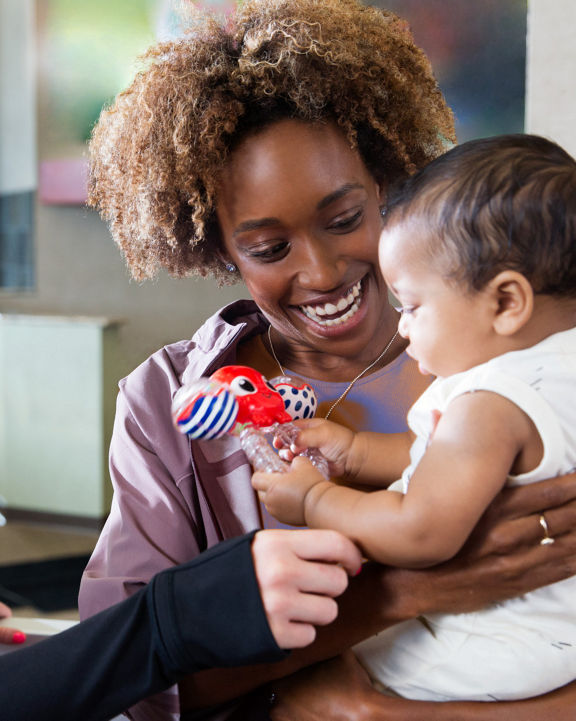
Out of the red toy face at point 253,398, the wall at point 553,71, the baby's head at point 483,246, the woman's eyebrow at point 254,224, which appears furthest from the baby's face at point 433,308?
the wall at point 553,71

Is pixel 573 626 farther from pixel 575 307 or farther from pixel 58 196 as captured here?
pixel 58 196

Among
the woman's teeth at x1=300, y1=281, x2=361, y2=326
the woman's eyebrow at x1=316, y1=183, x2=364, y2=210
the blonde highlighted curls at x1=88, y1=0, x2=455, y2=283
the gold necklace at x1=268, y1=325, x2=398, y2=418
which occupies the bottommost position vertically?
the gold necklace at x1=268, y1=325, x2=398, y2=418

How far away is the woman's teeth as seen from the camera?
53.2 inches

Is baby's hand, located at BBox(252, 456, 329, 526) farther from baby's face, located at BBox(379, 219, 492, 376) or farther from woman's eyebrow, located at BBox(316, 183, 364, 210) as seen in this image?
woman's eyebrow, located at BBox(316, 183, 364, 210)

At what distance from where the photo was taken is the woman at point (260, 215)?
4.23 feet

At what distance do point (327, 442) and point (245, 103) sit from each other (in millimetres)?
566

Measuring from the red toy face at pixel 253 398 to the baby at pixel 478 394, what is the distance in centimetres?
7

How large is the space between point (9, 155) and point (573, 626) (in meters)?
4.29

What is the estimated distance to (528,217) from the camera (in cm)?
94

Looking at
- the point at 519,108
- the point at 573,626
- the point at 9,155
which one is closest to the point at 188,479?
the point at 573,626

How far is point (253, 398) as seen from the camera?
1067mm

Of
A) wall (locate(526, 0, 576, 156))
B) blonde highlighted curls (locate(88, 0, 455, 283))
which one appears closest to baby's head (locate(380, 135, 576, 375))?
blonde highlighted curls (locate(88, 0, 455, 283))

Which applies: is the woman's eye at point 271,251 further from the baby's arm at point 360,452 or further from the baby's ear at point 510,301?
the baby's ear at point 510,301

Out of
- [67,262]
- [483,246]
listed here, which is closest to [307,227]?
[483,246]
